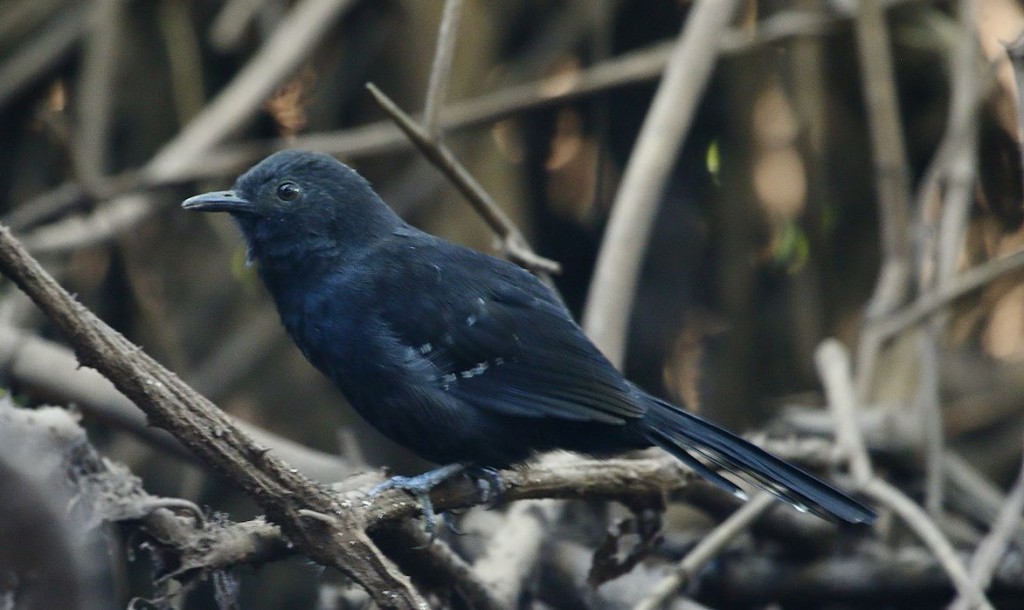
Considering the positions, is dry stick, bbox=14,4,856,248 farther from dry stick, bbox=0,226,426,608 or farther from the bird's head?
dry stick, bbox=0,226,426,608

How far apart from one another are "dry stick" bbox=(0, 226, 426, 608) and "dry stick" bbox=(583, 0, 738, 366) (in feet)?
5.39

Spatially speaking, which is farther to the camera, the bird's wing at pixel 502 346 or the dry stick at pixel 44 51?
the dry stick at pixel 44 51

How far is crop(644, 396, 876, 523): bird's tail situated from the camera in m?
2.47

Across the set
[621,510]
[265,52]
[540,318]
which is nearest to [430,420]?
[540,318]

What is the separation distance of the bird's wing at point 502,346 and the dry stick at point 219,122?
1.79m

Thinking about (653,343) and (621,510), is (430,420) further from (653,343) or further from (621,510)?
(653,343)

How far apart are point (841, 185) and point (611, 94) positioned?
1083 mm

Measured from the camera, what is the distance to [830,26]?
4676mm

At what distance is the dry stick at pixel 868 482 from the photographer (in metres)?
2.79

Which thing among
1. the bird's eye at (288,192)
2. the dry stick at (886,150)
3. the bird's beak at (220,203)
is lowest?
the bird's beak at (220,203)

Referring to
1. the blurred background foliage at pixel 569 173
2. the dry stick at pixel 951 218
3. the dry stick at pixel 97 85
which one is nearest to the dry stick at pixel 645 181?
the blurred background foliage at pixel 569 173

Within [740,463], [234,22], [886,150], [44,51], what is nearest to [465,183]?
[740,463]

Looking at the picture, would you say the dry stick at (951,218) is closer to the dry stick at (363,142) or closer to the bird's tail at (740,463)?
the dry stick at (363,142)

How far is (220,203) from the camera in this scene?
9.28 feet
